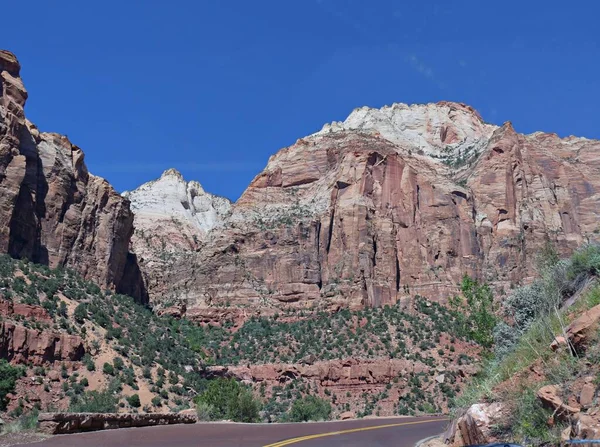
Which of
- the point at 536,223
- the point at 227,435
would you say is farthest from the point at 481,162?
the point at 227,435

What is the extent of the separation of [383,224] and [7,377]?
6017 cm

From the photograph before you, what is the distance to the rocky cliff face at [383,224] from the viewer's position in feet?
276

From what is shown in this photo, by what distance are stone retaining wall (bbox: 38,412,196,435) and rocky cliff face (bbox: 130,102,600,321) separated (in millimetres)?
60069

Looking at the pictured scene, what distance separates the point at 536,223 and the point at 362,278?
28805 mm

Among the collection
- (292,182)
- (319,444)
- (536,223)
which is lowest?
(319,444)

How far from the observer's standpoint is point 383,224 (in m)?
87.9

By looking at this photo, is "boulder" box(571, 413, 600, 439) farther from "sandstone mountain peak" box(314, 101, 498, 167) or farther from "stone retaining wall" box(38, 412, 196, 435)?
"sandstone mountain peak" box(314, 101, 498, 167)

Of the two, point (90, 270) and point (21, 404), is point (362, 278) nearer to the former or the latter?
point (90, 270)

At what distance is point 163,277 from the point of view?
9594cm

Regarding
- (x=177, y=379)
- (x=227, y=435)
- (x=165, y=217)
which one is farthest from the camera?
(x=165, y=217)

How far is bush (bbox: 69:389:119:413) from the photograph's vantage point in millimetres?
34094

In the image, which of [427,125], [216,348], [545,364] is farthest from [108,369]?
[427,125]

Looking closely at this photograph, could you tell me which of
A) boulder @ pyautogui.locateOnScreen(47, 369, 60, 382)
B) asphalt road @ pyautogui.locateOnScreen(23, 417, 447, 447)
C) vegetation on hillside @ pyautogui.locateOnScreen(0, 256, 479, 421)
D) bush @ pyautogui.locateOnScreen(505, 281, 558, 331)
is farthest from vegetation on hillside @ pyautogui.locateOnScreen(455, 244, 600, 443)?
boulder @ pyautogui.locateOnScreen(47, 369, 60, 382)

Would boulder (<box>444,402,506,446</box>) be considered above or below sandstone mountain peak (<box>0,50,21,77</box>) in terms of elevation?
below
